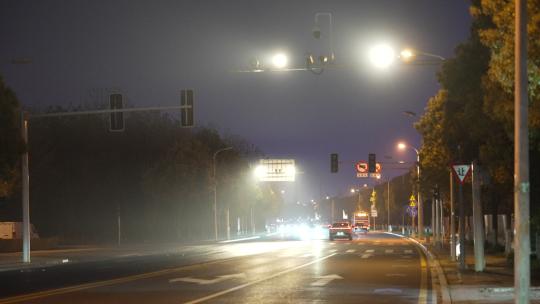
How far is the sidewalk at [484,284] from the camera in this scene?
19234mm

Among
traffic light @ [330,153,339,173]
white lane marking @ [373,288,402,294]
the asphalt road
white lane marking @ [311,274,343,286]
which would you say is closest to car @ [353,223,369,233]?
traffic light @ [330,153,339,173]

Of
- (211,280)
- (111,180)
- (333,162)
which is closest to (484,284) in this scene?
(211,280)

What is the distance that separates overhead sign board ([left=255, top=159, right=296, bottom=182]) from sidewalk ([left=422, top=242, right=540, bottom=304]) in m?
67.5

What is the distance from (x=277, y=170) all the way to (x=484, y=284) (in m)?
79.1

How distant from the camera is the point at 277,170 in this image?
334ft

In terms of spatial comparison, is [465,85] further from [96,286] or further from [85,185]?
[85,185]

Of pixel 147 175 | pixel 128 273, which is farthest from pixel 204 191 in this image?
pixel 128 273

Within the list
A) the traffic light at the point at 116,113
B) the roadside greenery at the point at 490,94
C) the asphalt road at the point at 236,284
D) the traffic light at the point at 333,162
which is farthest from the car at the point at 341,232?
the traffic light at the point at 116,113

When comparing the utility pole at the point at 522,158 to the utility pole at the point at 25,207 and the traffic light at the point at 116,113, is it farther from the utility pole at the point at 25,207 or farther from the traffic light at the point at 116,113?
the utility pole at the point at 25,207

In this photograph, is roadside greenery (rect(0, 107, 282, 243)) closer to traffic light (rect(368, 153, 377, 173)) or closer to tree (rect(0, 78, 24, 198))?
traffic light (rect(368, 153, 377, 173))

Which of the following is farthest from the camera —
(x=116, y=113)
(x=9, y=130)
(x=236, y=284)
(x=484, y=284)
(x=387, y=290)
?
(x=9, y=130)

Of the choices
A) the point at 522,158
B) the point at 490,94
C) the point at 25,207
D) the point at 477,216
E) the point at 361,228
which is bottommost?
the point at 361,228

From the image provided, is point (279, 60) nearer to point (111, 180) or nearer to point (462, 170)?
point (462, 170)

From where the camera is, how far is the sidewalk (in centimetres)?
1923
